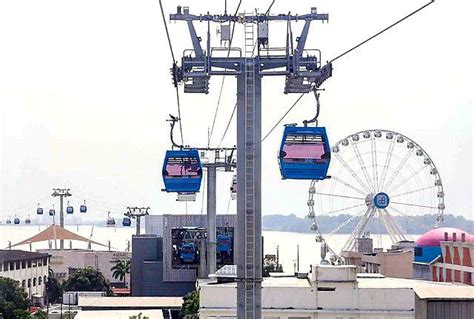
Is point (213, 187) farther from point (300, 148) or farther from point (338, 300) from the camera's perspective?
point (300, 148)

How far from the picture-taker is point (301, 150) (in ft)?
54.7

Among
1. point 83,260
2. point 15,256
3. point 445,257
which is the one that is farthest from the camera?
point 83,260

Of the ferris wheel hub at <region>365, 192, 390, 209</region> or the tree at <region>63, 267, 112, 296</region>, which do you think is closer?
the ferris wheel hub at <region>365, 192, 390, 209</region>

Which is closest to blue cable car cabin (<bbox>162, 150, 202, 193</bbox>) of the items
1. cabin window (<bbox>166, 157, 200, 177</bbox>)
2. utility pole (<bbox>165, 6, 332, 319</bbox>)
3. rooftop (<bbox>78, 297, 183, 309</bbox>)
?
cabin window (<bbox>166, 157, 200, 177</bbox>)

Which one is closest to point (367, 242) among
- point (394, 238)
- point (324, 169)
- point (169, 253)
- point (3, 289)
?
point (394, 238)

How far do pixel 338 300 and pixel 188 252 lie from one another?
43.0 meters

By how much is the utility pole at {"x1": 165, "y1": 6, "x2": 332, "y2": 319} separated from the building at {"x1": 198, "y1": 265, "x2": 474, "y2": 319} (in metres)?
18.2

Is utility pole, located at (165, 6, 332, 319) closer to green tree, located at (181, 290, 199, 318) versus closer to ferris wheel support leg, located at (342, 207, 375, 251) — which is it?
green tree, located at (181, 290, 199, 318)

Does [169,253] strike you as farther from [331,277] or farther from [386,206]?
[331,277]

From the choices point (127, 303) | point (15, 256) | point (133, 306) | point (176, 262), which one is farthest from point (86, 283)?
point (133, 306)

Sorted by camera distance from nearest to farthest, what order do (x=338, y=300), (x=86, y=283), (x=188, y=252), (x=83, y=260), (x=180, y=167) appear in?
(x=180, y=167)
(x=338, y=300)
(x=188, y=252)
(x=86, y=283)
(x=83, y=260)

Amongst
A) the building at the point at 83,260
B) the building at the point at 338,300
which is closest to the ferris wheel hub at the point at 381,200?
the building at the point at 338,300

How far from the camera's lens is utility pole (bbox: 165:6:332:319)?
1566cm

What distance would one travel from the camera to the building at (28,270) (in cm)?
9388
